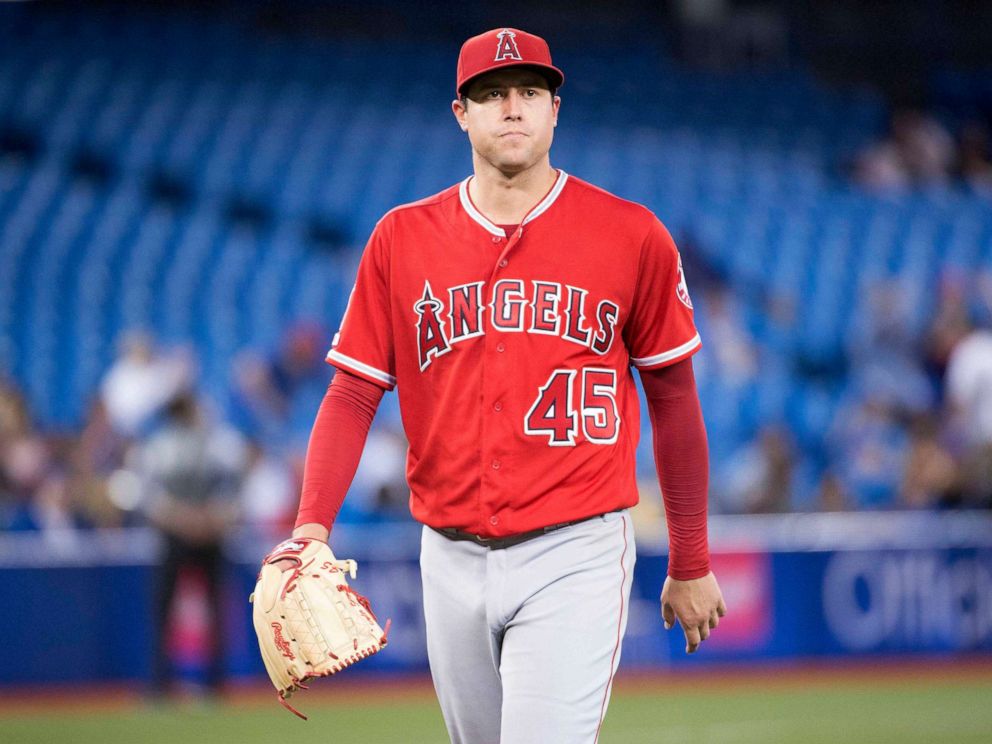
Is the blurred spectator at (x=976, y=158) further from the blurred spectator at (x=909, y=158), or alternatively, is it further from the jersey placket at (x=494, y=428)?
the jersey placket at (x=494, y=428)

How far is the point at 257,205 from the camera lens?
15461 mm

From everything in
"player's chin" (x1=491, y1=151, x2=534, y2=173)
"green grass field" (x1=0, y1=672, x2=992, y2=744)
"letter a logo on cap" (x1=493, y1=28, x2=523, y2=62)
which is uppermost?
"letter a logo on cap" (x1=493, y1=28, x2=523, y2=62)

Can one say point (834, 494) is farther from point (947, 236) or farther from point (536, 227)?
point (536, 227)

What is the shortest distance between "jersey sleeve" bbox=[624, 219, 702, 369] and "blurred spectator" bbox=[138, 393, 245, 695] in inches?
258

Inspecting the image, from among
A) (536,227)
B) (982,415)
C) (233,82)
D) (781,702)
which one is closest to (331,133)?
(233,82)

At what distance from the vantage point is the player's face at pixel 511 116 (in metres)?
3.62

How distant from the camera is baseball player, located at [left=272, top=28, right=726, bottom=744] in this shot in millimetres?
3535

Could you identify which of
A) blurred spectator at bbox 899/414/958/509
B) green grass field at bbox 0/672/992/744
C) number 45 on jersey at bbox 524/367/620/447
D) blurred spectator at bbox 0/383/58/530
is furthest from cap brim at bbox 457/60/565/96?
blurred spectator at bbox 899/414/958/509

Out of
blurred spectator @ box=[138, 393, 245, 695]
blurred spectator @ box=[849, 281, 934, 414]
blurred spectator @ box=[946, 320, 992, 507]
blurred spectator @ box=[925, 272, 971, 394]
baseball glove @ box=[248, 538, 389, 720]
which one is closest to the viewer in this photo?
baseball glove @ box=[248, 538, 389, 720]

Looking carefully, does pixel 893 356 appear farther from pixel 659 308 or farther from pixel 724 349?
pixel 659 308

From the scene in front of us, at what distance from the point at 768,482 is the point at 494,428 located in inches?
319

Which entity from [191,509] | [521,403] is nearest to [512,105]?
[521,403]

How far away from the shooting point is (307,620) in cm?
340

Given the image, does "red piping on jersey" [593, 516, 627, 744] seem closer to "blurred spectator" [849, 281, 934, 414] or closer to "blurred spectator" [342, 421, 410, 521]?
"blurred spectator" [342, 421, 410, 521]
